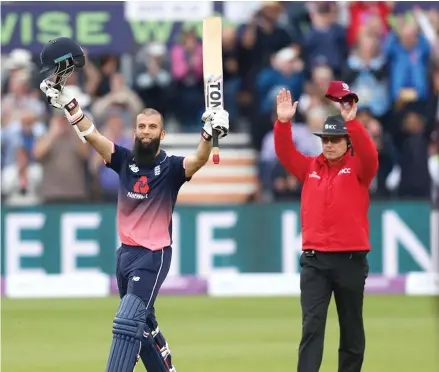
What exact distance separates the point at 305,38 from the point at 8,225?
4561 millimetres

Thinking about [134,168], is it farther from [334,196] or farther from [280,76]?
[280,76]

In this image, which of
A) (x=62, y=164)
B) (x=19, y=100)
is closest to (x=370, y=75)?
(x=62, y=164)

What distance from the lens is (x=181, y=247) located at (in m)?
15.6

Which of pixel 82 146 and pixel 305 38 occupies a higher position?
pixel 305 38

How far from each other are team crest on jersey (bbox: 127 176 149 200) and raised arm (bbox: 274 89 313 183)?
3.06ft

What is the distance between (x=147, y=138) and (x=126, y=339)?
1.40 metres

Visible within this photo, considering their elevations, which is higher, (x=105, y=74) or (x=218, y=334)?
(x=105, y=74)

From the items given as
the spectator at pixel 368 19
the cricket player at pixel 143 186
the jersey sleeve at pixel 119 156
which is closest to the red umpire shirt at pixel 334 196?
the cricket player at pixel 143 186

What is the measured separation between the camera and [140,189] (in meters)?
8.75

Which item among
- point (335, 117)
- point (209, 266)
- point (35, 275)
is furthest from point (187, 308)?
point (335, 117)

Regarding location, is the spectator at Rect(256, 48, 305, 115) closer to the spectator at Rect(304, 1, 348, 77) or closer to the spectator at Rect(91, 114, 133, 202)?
the spectator at Rect(304, 1, 348, 77)

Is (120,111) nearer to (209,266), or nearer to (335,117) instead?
(209,266)

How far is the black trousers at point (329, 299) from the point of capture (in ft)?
27.8

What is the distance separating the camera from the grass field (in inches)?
420
